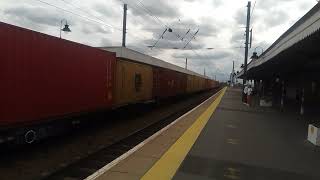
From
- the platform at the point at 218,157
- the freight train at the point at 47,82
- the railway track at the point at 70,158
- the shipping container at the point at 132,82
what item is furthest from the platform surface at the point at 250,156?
the shipping container at the point at 132,82

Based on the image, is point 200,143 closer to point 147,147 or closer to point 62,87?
point 147,147

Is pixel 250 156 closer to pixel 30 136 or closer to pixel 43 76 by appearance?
pixel 30 136

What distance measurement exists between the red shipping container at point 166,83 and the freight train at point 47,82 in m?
9.40

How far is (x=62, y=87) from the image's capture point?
44.1 feet

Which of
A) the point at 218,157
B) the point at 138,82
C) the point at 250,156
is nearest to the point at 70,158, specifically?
the point at 218,157

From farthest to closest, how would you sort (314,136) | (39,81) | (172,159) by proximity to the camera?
1. (314,136)
2. (39,81)
3. (172,159)

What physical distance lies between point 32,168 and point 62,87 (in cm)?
315

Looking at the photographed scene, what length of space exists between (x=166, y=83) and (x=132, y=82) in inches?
431

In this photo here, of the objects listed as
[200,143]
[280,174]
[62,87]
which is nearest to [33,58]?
[62,87]

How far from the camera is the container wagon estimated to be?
10703 millimetres

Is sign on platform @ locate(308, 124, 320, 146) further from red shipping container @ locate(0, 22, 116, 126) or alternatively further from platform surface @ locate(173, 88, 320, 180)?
red shipping container @ locate(0, 22, 116, 126)

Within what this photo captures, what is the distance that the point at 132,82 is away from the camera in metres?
21.6

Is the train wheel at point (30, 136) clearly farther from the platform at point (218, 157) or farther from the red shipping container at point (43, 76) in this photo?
the platform at point (218, 157)

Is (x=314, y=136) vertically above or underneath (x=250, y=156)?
above
